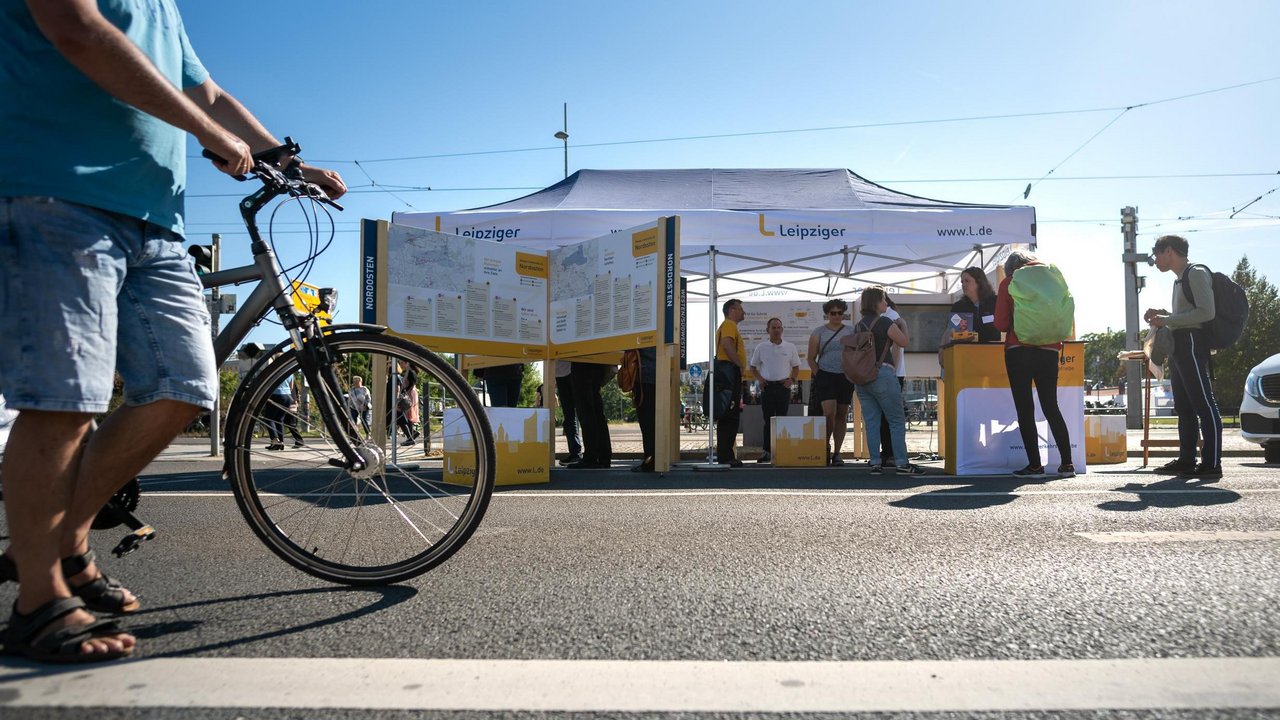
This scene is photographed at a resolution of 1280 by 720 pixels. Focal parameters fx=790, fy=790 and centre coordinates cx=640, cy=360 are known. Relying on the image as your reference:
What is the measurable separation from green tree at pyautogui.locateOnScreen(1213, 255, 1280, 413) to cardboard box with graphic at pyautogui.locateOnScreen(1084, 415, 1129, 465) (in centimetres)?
5153

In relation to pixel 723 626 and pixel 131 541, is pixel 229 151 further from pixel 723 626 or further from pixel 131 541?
pixel 723 626

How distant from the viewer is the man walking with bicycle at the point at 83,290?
5.69ft

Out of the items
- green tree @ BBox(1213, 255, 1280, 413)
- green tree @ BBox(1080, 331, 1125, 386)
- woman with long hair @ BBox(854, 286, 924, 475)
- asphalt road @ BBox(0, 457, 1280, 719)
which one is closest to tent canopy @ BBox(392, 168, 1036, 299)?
woman with long hair @ BBox(854, 286, 924, 475)

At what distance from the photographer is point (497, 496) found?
16.0 ft

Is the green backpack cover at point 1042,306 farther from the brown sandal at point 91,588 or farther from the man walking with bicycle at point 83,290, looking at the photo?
the brown sandal at point 91,588

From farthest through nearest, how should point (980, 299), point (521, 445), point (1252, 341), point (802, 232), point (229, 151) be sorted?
point (1252, 341) < point (802, 232) < point (980, 299) < point (521, 445) < point (229, 151)

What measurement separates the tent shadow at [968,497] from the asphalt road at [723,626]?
25.2 inches

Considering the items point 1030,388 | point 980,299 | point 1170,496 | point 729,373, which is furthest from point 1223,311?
point 729,373

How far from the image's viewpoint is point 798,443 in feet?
26.6

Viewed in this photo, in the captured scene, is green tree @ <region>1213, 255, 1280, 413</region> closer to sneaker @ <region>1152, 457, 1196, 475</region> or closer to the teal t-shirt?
sneaker @ <region>1152, 457, 1196, 475</region>

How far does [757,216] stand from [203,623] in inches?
315

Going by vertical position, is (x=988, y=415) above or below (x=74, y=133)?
below

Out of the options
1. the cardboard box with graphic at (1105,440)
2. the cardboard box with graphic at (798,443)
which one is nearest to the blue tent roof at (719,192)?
the cardboard box with graphic at (1105,440)

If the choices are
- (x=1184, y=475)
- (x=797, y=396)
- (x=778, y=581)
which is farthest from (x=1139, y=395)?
(x=778, y=581)
